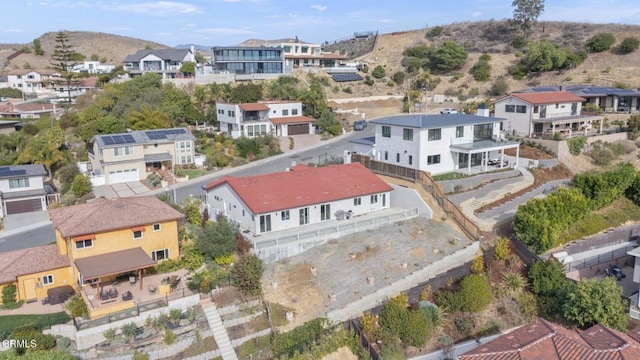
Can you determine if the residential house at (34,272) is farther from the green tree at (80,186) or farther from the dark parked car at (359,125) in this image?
the dark parked car at (359,125)

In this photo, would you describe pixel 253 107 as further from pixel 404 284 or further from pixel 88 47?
pixel 88 47

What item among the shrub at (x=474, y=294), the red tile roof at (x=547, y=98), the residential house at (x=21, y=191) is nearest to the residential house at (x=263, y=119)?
the residential house at (x=21, y=191)

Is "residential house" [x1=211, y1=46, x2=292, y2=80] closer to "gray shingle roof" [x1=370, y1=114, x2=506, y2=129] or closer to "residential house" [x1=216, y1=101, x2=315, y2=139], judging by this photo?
"residential house" [x1=216, y1=101, x2=315, y2=139]

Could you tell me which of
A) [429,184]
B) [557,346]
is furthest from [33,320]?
[429,184]

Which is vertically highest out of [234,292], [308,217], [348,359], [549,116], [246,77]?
[246,77]

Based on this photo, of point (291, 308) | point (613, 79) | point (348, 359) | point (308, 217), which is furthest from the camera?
point (613, 79)

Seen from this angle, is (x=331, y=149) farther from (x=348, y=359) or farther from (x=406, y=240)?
(x=348, y=359)

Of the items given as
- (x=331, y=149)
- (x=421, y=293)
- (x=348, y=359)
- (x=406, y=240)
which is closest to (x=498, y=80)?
(x=331, y=149)
